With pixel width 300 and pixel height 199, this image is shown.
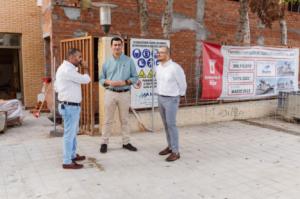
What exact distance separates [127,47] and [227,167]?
319 centimetres

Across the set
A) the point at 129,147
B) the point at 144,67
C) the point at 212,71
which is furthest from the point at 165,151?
the point at 212,71

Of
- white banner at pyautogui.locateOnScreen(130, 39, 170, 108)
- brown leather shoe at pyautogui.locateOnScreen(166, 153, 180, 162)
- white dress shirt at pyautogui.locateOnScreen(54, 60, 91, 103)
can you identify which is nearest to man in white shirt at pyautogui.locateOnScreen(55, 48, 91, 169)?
white dress shirt at pyautogui.locateOnScreen(54, 60, 91, 103)

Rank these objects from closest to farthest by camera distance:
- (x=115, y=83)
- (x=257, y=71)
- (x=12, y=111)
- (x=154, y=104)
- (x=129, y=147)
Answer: (x=115, y=83), (x=129, y=147), (x=154, y=104), (x=12, y=111), (x=257, y=71)

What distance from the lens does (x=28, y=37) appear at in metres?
10.1

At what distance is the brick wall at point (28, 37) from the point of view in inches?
387

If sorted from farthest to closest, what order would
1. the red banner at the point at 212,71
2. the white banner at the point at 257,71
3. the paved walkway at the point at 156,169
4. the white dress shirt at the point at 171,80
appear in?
the white banner at the point at 257,71 → the red banner at the point at 212,71 → the white dress shirt at the point at 171,80 → the paved walkway at the point at 156,169

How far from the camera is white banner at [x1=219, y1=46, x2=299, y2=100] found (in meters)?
8.05

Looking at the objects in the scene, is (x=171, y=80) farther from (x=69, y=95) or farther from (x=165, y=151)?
(x=69, y=95)

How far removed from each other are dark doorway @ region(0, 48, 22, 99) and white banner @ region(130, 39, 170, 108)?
5.31 metres

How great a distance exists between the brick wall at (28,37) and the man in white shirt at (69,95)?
609 centimetres

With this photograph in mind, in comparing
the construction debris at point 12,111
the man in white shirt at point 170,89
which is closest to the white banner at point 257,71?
the man in white shirt at point 170,89

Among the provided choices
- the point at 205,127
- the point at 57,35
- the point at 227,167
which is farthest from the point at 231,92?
the point at 57,35

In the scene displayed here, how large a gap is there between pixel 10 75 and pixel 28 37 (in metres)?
1.64

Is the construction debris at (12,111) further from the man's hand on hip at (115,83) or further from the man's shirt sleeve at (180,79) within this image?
the man's shirt sleeve at (180,79)
